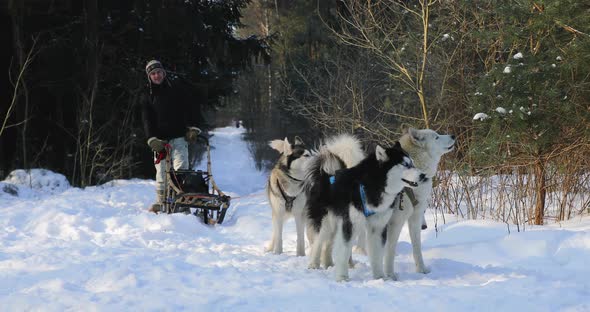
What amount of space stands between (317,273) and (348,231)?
0.52m

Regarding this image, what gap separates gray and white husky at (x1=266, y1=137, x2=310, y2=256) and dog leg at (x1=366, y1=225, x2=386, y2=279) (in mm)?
1208

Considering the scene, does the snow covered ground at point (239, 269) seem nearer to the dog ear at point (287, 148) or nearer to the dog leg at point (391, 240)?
the dog leg at point (391, 240)

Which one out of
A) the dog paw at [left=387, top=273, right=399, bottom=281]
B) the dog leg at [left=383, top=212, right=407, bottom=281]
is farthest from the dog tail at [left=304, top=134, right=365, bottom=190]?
the dog paw at [left=387, top=273, right=399, bottom=281]

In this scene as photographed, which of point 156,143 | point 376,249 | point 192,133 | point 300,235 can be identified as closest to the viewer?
point 376,249

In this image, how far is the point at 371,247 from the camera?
416 cm

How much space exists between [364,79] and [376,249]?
8965mm

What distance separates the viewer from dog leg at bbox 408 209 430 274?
176 inches

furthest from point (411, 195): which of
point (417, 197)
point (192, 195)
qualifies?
point (192, 195)

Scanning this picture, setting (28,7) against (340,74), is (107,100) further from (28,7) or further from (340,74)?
(340,74)

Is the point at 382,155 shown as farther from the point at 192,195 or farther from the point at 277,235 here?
the point at 192,195

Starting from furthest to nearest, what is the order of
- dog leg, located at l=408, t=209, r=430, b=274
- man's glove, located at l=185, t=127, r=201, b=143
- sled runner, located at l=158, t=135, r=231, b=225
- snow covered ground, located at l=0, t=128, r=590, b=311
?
man's glove, located at l=185, t=127, r=201, b=143 → sled runner, located at l=158, t=135, r=231, b=225 → dog leg, located at l=408, t=209, r=430, b=274 → snow covered ground, located at l=0, t=128, r=590, b=311

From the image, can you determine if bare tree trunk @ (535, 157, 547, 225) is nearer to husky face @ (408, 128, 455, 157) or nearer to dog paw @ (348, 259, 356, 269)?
husky face @ (408, 128, 455, 157)

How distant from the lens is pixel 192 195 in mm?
6727

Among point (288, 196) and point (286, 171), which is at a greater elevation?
point (286, 171)
